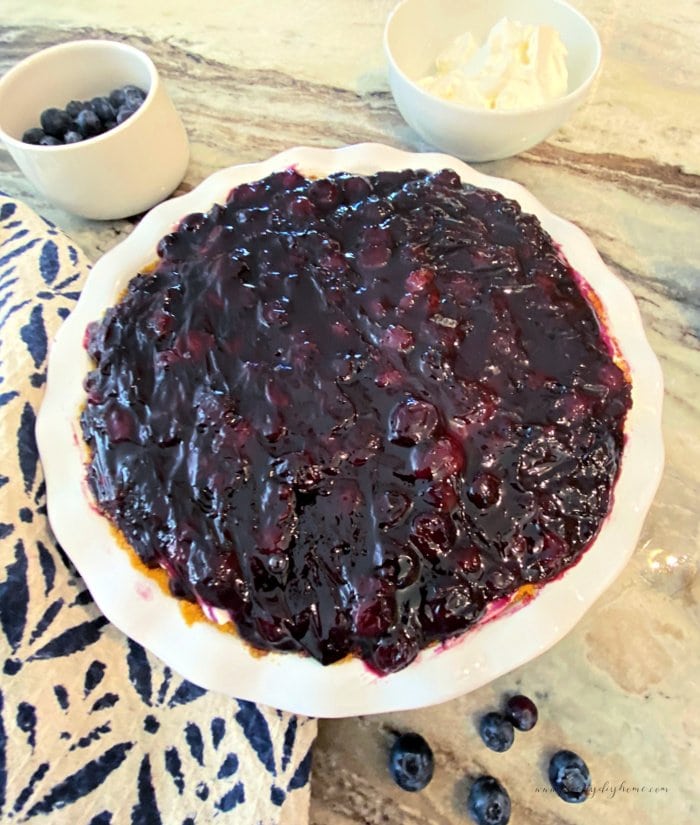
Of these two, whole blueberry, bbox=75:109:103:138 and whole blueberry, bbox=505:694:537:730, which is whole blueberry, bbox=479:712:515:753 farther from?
whole blueberry, bbox=75:109:103:138

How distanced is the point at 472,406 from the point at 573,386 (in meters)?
0.16

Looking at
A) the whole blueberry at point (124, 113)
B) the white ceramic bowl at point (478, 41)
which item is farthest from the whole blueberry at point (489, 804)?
the whole blueberry at point (124, 113)

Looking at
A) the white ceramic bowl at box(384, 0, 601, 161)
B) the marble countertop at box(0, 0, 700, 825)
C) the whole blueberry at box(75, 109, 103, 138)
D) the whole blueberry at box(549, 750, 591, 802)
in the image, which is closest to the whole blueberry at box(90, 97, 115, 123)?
the whole blueberry at box(75, 109, 103, 138)

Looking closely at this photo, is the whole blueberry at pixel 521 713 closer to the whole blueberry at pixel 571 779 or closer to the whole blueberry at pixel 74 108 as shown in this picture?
the whole blueberry at pixel 571 779

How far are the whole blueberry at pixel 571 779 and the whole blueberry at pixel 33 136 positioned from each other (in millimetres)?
1371

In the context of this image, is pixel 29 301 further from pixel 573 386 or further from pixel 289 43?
pixel 289 43

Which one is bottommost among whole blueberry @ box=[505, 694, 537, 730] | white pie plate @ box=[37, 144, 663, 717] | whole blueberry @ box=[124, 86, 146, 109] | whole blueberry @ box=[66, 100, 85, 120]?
whole blueberry @ box=[505, 694, 537, 730]

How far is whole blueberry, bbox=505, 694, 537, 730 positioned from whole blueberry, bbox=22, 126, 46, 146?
1273mm

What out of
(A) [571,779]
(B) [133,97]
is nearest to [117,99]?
(B) [133,97]

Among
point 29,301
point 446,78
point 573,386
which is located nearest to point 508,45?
point 446,78

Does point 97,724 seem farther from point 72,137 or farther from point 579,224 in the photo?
point 579,224

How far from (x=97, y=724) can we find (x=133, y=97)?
1.10 metres

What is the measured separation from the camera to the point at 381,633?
2.89 feet

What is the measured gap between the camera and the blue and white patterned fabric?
87 cm
